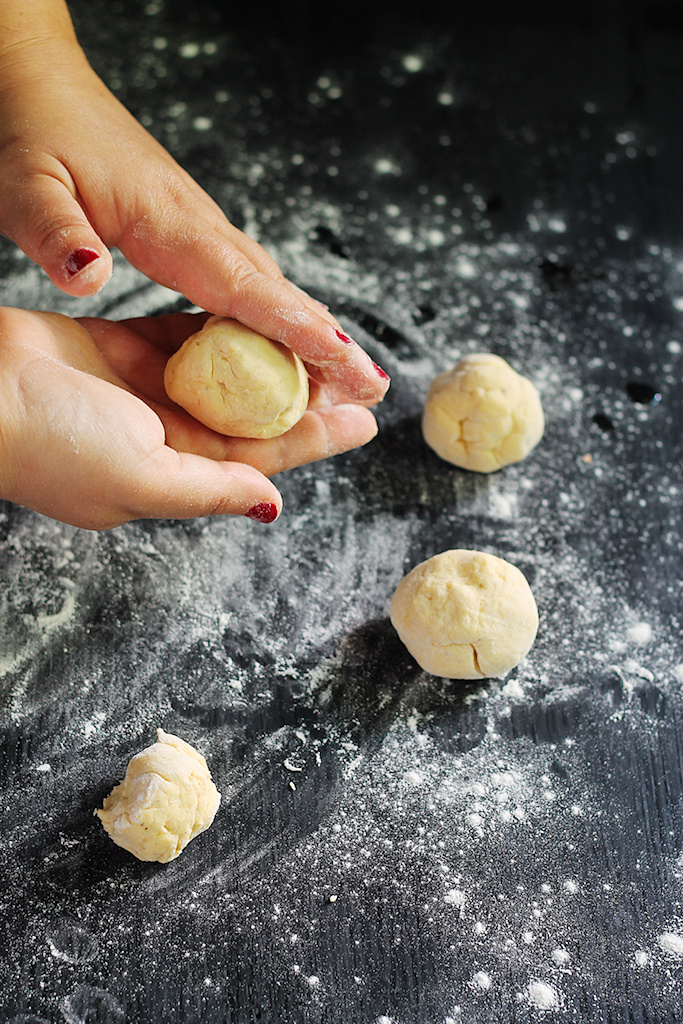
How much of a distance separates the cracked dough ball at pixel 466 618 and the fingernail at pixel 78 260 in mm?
875

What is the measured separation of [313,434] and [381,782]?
723 millimetres

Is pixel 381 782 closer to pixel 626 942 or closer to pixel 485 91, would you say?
pixel 626 942

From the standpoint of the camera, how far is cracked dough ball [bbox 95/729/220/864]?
1.52m

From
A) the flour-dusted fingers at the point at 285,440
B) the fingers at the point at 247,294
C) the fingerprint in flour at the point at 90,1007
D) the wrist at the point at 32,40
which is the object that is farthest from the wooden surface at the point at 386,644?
the wrist at the point at 32,40

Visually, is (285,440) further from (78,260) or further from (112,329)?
(78,260)

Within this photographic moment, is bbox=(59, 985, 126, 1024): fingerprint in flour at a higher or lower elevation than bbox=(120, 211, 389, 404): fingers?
lower

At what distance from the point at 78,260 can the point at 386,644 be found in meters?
0.98

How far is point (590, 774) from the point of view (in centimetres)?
174

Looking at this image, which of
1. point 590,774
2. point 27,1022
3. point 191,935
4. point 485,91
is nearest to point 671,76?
point 485,91

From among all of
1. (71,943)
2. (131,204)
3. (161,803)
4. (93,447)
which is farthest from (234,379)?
(71,943)

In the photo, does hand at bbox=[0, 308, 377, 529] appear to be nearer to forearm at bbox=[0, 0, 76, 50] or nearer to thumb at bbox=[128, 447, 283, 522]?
thumb at bbox=[128, 447, 283, 522]

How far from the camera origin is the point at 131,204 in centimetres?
178

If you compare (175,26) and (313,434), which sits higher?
(175,26)

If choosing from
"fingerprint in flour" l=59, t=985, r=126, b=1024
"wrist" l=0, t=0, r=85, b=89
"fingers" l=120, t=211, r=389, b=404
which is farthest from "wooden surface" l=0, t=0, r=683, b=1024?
"wrist" l=0, t=0, r=85, b=89
